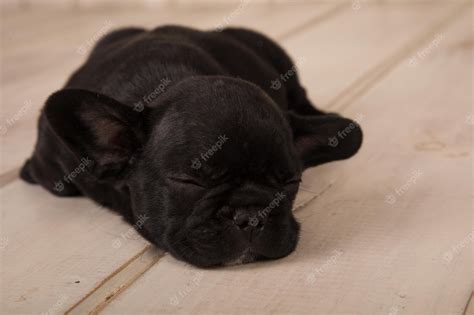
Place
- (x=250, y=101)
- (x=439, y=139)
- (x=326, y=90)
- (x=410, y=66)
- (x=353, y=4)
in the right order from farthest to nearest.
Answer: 1. (x=353, y=4)
2. (x=410, y=66)
3. (x=326, y=90)
4. (x=439, y=139)
5. (x=250, y=101)

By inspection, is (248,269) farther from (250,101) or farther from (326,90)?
(326,90)

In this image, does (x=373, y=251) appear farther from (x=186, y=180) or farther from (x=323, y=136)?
(x=186, y=180)

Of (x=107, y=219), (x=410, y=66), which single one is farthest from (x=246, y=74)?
(x=410, y=66)

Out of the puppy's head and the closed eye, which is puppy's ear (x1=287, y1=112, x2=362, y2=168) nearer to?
the puppy's head

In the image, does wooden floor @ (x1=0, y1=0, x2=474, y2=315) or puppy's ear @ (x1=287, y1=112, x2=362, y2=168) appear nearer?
wooden floor @ (x1=0, y1=0, x2=474, y2=315)

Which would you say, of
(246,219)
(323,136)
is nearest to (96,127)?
(246,219)

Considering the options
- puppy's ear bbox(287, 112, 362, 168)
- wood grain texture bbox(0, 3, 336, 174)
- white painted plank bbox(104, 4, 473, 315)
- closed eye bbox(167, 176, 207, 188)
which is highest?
closed eye bbox(167, 176, 207, 188)

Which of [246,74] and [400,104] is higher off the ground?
[246,74]

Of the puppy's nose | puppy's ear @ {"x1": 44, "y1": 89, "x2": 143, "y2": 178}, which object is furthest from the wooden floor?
puppy's ear @ {"x1": 44, "y1": 89, "x2": 143, "y2": 178}
